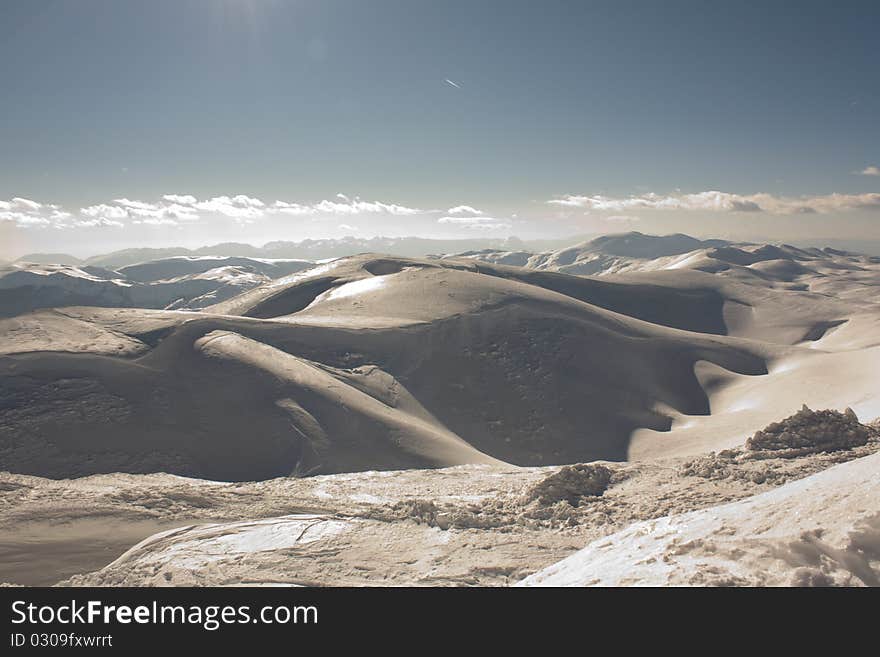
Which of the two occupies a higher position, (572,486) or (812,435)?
(812,435)

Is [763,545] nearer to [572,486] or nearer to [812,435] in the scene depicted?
[572,486]

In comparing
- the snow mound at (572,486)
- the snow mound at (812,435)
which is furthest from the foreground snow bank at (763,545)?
the snow mound at (812,435)

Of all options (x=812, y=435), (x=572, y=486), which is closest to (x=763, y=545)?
(x=572, y=486)

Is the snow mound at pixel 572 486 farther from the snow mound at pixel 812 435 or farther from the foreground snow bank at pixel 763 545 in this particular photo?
the snow mound at pixel 812 435

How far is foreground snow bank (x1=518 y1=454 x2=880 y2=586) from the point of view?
4.10 meters

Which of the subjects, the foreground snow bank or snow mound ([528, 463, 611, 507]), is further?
snow mound ([528, 463, 611, 507])

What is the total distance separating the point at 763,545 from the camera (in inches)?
177

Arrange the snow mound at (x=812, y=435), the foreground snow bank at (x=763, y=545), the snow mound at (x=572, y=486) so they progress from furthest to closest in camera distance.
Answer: the snow mound at (x=812, y=435), the snow mound at (x=572, y=486), the foreground snow bank at (x=763, y=545)

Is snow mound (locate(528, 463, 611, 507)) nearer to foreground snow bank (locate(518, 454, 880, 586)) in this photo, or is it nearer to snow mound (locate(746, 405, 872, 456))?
foreground snow bank (locate(518, 454, 880, 586))

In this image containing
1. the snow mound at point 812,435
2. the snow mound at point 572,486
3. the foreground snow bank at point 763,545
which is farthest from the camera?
the snow mound at point 812,435

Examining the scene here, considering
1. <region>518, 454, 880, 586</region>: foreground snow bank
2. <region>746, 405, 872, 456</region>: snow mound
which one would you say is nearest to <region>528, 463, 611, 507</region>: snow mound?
<region>518, 454, 880, 586</region>: foreground snow bank

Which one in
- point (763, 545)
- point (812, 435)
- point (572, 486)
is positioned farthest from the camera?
point (812, 435)

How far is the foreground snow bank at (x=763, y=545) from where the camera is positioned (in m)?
4.10
